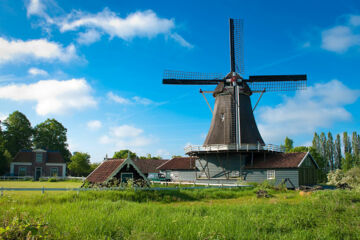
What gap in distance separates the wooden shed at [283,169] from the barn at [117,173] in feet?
42.0

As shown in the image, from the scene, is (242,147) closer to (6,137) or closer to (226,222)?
(226,222)

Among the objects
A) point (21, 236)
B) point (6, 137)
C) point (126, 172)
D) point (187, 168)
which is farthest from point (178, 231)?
point (6, 137)

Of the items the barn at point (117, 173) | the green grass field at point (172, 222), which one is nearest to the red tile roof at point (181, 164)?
the barn at point (117, 173)

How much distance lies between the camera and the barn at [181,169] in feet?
99.8

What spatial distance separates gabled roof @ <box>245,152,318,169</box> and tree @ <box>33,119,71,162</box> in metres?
40.8

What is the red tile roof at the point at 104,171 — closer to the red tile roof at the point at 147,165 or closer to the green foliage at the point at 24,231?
the green foliage at the point at 24,231

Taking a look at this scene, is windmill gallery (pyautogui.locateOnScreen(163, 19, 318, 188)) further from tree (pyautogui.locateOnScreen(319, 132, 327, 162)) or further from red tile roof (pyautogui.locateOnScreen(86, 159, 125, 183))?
tree (pyautogui.locateOnScreen(319, 132, 327, 162))

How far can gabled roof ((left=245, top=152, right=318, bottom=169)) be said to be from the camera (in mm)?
23777

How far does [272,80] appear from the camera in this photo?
28.1 metres

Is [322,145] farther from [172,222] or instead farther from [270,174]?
[172,222]

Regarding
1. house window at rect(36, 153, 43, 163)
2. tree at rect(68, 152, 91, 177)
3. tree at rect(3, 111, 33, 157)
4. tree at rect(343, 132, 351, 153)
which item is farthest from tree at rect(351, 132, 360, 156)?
tree at rect(3, 111, 33, 157)

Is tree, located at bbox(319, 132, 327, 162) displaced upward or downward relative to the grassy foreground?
upward

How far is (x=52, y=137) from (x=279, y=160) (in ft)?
150

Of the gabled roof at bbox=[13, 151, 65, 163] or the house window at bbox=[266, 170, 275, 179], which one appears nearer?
the house window at bbox=[266, 170, 275, 179]
